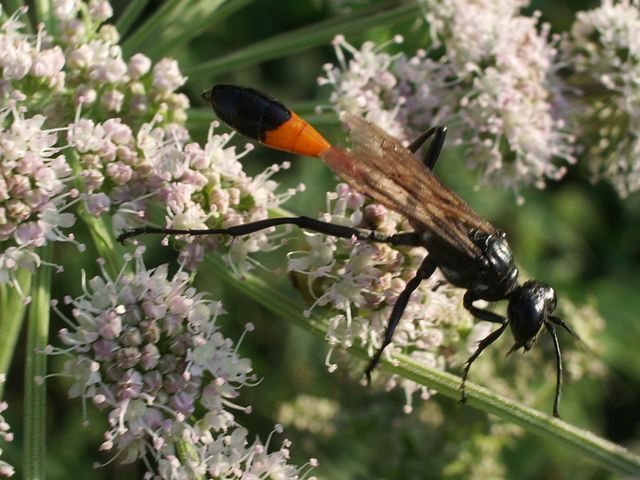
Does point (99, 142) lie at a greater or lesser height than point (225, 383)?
greater

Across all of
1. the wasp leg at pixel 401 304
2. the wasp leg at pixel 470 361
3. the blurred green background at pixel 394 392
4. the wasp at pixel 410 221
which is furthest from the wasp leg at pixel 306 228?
the blurred green background at pixel 394 392

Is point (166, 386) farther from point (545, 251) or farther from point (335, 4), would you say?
point (545, 251)

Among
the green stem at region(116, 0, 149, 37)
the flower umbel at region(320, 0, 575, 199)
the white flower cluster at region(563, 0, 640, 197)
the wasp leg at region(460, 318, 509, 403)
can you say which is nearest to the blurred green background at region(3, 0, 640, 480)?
the flower umbel at region(320, 0, 575, 199)

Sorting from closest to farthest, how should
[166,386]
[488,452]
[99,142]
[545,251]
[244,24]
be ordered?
[166,386]
[99,142]
[488,452]
[244,24]
[545,251]

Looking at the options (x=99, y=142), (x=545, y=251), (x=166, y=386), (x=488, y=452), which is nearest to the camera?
(x=166, y=386)

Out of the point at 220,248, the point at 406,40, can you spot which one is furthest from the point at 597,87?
the point at 220,248

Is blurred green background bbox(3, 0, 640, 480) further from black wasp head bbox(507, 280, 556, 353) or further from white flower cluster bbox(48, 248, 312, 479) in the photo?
white flower cluster bbox(48, 248, 312, 479)

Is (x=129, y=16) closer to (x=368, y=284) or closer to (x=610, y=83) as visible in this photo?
(x=368, y=284)
